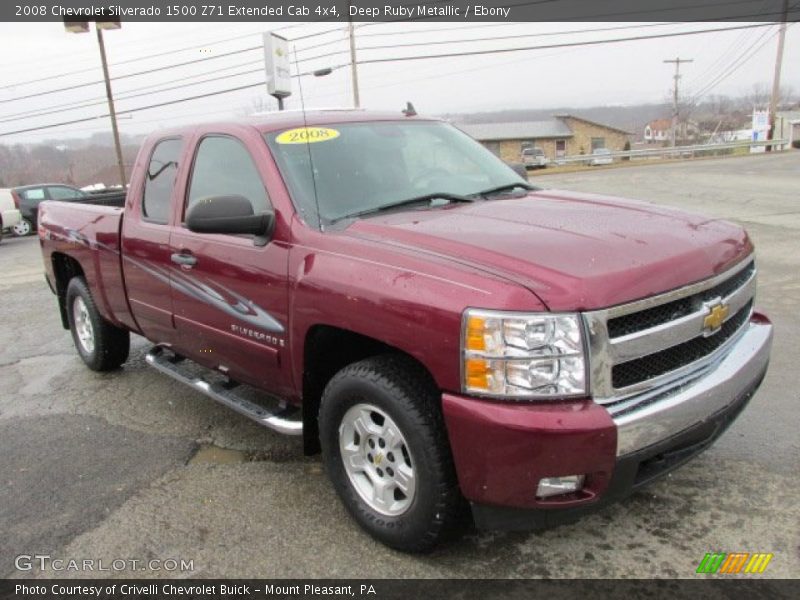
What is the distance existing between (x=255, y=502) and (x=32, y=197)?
67.2ft

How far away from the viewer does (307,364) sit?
3.18 meters

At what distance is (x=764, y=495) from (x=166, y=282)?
339cm

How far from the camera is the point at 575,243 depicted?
271 centimetres

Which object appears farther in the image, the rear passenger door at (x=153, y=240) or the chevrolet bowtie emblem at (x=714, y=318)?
the rear passenger door at (x=153, y=240)

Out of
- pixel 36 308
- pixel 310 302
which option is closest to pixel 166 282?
pixel 310 302

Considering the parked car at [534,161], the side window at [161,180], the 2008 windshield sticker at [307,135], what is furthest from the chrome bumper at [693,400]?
the parked car at [534,161]

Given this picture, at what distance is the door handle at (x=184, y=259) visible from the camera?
12.5ft

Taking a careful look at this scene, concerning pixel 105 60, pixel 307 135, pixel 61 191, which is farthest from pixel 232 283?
pixel 105 60

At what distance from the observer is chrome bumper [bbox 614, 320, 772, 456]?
7.89 ft

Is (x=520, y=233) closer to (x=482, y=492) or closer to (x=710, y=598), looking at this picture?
(x=482, y=492)

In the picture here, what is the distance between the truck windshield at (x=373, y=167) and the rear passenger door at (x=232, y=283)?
199 millimetres

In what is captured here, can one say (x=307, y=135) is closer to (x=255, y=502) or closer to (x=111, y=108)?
(x=255, y=502)

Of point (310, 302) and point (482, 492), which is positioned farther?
point (310, 302)

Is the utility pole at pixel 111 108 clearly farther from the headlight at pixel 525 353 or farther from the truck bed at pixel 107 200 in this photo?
the headlight at pixel 525 353
